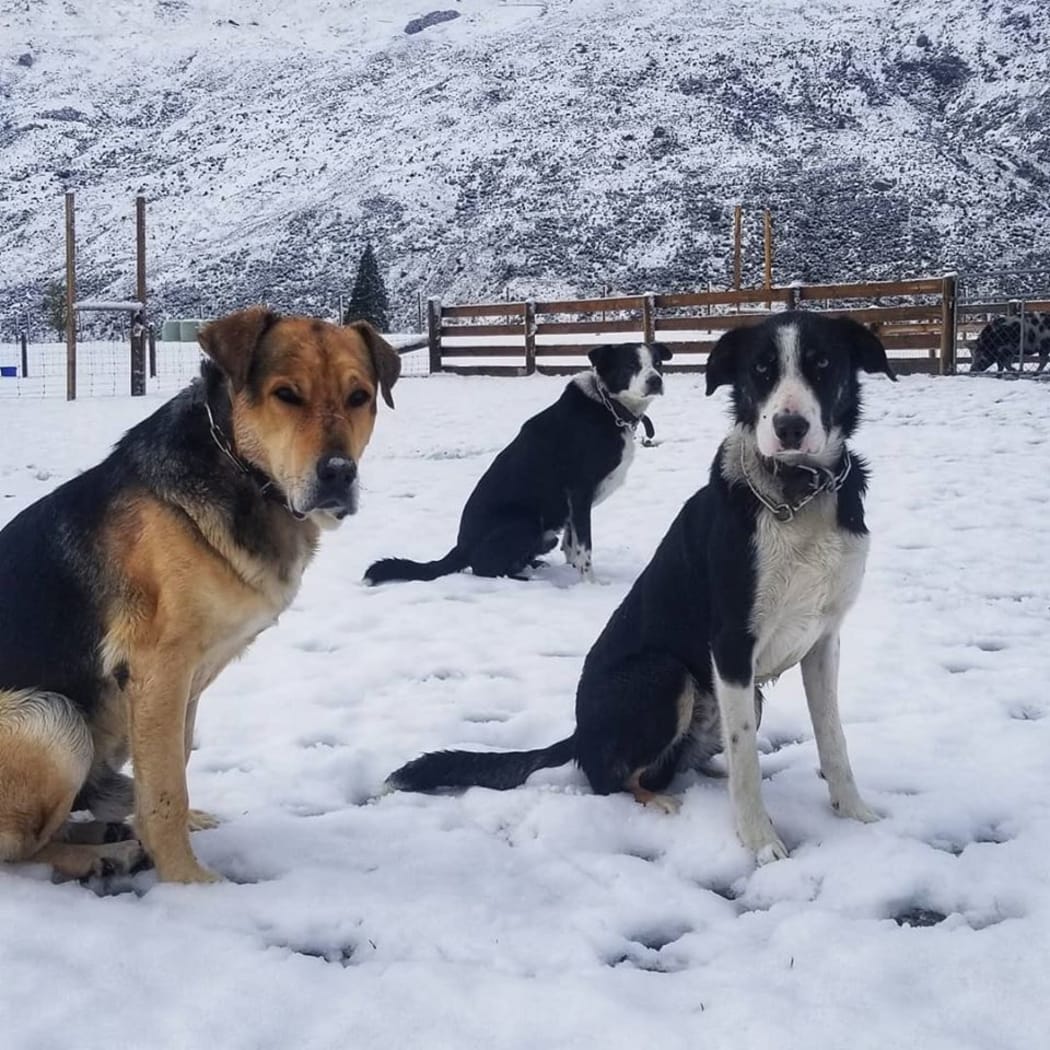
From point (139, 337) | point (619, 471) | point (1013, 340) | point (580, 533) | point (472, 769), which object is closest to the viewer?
point (472, 769)

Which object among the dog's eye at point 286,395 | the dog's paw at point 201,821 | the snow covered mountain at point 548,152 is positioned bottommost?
the dog's paw at point 201,821

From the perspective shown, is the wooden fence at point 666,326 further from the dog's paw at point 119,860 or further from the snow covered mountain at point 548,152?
the snow covered mountain at point 548,152

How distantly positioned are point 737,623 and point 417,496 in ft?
21.3

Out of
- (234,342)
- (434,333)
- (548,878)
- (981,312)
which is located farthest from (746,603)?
(434,333)

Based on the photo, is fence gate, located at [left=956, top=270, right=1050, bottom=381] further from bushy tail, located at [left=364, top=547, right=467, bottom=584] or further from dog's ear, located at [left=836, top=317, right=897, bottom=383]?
dog's ear, located at [left=836, top=317, right=897, bottom=383]

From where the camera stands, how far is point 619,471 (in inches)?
275

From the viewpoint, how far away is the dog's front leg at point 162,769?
2.60 metres

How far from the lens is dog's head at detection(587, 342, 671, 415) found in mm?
7148

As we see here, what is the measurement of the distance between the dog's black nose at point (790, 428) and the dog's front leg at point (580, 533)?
3642 mm

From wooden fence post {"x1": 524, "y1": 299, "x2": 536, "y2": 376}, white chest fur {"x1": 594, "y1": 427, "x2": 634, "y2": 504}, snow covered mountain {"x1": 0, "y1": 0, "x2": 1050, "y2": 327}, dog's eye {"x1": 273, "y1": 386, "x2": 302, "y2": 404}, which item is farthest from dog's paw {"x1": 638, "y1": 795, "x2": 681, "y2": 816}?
snow covered mountain {"x1": 0, "y1": 0, "x2": 1050, "y2": 327}

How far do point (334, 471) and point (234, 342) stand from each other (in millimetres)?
450

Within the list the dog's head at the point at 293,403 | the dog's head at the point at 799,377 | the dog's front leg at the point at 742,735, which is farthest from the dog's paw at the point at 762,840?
the dog's head at the point at 293,403

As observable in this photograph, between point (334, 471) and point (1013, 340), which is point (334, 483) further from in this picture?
point (1013, 340)

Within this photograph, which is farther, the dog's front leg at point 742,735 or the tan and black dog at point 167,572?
the dog's front leg at point 742,735
